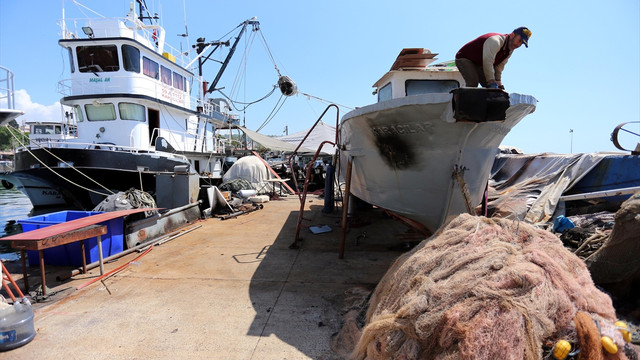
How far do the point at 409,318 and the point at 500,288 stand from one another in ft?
1.89

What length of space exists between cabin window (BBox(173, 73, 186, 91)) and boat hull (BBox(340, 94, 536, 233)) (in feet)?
35.4

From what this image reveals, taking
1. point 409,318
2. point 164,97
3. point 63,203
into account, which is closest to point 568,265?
point 409,318

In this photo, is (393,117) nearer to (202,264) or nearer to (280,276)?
(280,276)

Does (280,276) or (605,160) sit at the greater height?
(605,160)

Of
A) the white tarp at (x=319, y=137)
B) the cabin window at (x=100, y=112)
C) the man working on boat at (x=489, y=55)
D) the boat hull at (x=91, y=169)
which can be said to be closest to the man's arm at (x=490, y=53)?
the man working on boat at (x=489, y=55)

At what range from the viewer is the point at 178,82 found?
43.6 ft

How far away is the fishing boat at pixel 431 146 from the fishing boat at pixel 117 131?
4.80m

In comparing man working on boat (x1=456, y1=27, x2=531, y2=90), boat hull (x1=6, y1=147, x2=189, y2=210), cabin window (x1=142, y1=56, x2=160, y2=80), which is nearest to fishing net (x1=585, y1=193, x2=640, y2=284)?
man working on boat (x1=456, y1=27, x2=531, y2=90)

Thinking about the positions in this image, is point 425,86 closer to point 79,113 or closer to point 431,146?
point 431,146

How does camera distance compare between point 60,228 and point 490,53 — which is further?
point 60,228

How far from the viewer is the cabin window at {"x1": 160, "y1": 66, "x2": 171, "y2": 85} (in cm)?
1201

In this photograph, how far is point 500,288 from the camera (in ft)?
6.27

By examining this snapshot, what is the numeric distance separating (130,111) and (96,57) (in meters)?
2.09

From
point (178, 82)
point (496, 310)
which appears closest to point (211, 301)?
point (496, 310)
